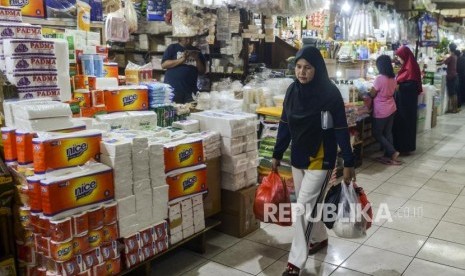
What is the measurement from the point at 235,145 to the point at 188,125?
45 cm

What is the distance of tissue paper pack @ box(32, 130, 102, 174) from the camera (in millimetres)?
2525

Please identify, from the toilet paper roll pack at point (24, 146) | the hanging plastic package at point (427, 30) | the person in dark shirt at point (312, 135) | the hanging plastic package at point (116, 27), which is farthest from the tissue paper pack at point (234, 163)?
the hanging plastic package at point (427, 30)

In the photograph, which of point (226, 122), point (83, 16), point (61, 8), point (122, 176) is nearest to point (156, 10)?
point (83, 16)

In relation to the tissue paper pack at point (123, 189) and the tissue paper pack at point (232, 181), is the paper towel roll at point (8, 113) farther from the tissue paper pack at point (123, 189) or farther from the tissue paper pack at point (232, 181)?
the tissue paper pack at point (232, 181)

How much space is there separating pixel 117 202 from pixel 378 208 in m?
3.00

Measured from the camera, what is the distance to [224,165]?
3861 millimetres

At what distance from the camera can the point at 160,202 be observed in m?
3.12

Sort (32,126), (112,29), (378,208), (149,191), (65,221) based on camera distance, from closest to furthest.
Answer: (65,221), (32,126), (149,191), (378,208), (112,29)

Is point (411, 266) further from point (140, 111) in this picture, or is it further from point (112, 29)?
point (112, 29)

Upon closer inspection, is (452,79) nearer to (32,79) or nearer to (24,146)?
(32,79)

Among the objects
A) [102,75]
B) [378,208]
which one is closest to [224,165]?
[102,75]

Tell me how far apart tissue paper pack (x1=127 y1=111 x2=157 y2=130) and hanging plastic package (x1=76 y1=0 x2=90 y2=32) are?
0.89 metres

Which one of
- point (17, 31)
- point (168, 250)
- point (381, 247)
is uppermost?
point (17, 31)

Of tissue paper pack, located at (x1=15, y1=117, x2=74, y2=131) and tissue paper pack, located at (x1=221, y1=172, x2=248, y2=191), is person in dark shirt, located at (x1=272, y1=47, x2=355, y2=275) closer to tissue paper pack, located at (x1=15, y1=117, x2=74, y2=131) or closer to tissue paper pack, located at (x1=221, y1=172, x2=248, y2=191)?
tissue paper pack, located at (x1=221, y1=172, x2=248, y2=191)
